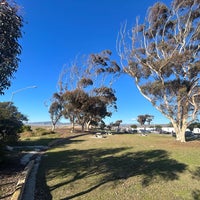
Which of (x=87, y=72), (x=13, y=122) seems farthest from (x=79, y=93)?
(x=13, y=122)

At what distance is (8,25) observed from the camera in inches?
186

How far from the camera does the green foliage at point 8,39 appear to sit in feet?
15.2

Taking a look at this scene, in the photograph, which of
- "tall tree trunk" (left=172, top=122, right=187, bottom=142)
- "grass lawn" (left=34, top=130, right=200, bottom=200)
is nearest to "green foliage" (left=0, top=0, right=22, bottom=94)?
"grass lawn" (left=34, top=130, right=200, bottom=200)

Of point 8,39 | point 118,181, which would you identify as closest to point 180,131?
point 118,181

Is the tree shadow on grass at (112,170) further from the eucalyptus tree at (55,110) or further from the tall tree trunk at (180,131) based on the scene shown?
the eucalyptus tree at (55,110)

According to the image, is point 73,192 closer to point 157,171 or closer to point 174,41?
point 157,171

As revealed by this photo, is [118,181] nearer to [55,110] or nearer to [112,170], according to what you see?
[112,170]

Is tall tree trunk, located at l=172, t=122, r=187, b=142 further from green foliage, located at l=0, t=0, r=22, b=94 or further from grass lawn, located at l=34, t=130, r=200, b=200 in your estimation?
green foliage, located at l=0, t=0, r=22, b=94

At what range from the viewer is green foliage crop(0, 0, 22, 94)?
465cm

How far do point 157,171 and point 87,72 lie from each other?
39553 millimetres

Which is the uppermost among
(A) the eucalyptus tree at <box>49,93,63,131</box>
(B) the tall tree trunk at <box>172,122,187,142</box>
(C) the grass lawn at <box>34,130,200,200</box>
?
(A) the eucalyptus tree at <box>49,93,63,131</box>

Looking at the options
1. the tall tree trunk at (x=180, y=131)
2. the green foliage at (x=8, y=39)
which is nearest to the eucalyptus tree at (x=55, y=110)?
the tall tree trunk at (x=180, y=131)

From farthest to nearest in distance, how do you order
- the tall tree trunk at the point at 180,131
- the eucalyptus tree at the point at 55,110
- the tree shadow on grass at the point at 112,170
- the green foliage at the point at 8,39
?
1. the eucalyptus tree at the point at 55,110
2. the tall tree trunk at the point at 180,131
3. the tree shadow on grass at the point at 112,170
4. the green foliage at the point at 8,39

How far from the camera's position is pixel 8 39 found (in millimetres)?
4910
